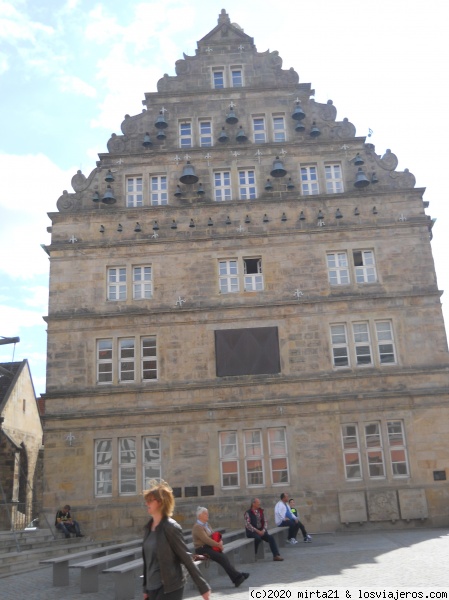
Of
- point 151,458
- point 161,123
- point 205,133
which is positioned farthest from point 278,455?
point 161,123

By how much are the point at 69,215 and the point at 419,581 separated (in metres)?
18.3

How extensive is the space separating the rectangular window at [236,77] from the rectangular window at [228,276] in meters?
8.22

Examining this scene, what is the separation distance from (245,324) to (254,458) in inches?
186

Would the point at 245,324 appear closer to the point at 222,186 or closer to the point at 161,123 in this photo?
the point at 222,186

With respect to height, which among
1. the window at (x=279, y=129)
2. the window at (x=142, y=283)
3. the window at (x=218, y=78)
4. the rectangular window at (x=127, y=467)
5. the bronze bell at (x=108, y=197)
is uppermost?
the window at (x=218, y=78)

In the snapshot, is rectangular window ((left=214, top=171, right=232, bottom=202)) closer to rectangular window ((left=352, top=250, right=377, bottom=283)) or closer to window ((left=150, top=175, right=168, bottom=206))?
window ((left=150, top=175, right=168, bottom=206))

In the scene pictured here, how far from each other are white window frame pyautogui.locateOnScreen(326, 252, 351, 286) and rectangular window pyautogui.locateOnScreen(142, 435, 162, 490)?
8657 millimetres

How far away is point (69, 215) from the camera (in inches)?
943

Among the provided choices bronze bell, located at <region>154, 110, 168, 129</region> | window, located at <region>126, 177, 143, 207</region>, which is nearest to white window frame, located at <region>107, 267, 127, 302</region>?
window, located at <region>126, 177, 143, 207</region>

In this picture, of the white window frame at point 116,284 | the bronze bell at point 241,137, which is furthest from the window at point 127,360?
the bronze bell at point 241,137

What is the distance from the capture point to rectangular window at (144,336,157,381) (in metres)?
22.2

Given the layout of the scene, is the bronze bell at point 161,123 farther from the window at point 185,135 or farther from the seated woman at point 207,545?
the seated woman at point 207,545

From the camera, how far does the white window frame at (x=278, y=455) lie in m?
21.0

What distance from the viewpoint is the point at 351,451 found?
21234mm
